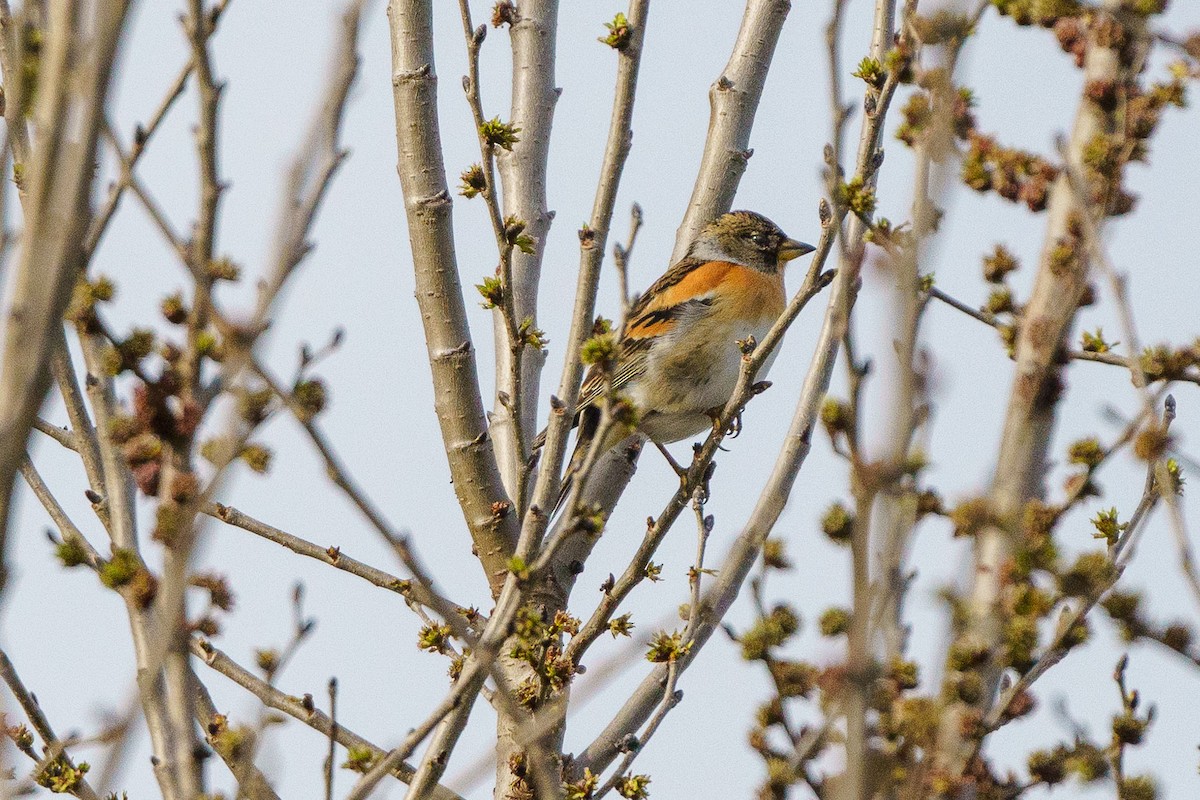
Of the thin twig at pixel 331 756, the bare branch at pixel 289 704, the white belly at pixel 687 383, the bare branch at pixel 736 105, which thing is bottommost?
the thin twig at pixel 331 756

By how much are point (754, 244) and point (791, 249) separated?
232 millimetres

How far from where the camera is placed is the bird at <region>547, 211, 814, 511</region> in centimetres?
747

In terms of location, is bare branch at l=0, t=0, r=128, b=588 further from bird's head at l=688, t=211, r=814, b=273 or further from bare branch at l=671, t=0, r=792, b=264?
bird's head at l=688, t=211, r=814, b=273

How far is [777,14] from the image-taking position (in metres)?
6.71

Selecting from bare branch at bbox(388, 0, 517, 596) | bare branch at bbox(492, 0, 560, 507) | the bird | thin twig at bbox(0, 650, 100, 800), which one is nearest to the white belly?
the bird

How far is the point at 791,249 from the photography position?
29.1 feet

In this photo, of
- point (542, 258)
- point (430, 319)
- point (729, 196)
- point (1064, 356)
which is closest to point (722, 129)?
point (729, 196)

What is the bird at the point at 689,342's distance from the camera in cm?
747

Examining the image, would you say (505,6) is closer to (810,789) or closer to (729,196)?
(729,196)

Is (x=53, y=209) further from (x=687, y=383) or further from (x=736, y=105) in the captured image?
(x=687, y=383)

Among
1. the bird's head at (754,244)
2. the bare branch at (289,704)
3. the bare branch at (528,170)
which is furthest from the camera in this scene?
the bird's head at (754,244)

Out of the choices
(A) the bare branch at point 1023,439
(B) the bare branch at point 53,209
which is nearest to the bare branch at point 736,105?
(A) the bare branch at point 1023,439

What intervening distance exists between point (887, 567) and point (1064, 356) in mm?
606

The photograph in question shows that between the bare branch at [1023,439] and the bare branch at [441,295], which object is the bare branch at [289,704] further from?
the bare branch at [1023,439]
